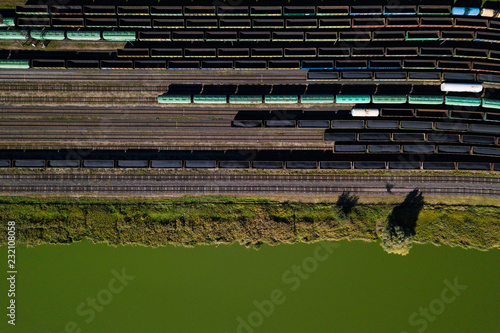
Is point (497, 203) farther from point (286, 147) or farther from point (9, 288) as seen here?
point (9, 288)

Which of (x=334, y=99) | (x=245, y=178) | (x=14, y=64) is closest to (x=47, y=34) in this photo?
(x=14, y=64)

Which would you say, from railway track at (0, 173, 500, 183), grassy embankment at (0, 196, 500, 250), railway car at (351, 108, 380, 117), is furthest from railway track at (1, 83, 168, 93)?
railway car at (351, 108, 380, 117)

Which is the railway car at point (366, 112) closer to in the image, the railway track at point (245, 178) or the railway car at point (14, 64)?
the railway track at point (245, 178)

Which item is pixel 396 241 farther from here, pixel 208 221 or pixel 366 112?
pixel 208 221

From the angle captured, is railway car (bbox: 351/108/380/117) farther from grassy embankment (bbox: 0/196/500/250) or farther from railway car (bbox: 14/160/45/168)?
railway car (bbox: 14/160/45/168)

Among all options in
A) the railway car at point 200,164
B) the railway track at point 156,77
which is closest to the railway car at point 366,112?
the railway track at point 156,77

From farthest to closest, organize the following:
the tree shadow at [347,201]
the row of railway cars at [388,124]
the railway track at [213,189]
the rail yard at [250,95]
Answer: the tree shadow at [347,201], the railway track at [213,189], the row of railway cars at [388,124], the rail yard at [250,95]
